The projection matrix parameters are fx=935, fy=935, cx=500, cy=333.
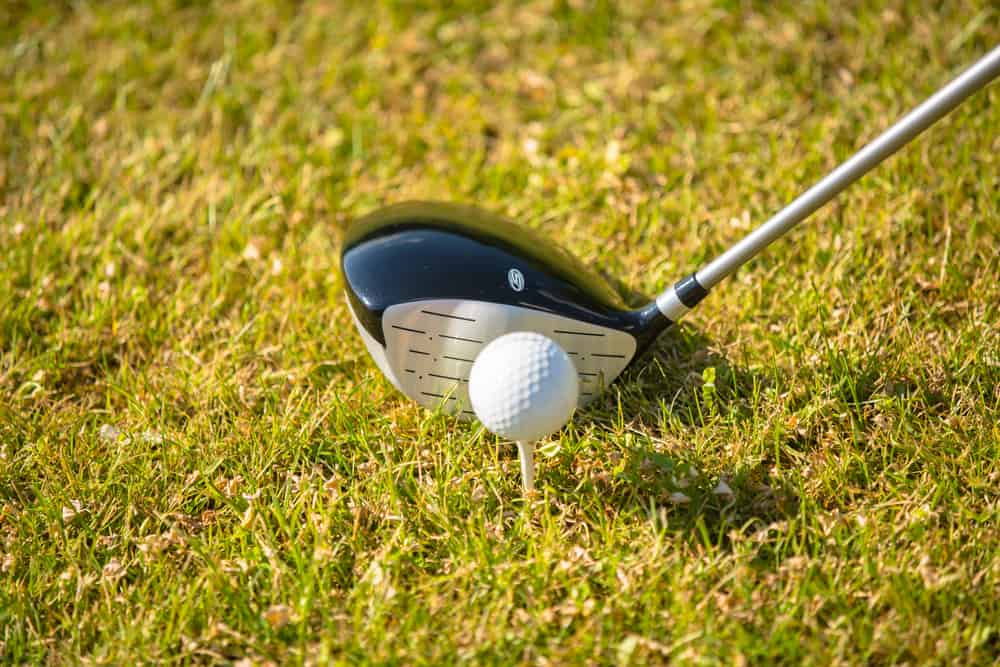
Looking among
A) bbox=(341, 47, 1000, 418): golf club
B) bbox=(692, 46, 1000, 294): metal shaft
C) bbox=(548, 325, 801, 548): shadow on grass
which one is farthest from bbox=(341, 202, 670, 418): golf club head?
bbox=(692, 46, 1000, 294): metal shaft

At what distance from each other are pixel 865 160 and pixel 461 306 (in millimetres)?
1296

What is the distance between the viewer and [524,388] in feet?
8.36

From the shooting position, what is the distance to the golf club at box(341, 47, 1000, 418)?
2941mm

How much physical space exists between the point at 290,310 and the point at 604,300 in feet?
4.32

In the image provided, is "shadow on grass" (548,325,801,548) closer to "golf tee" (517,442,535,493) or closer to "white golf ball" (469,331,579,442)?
"golf tee" (517,442,535,493)

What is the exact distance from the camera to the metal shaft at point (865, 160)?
2.64 meters

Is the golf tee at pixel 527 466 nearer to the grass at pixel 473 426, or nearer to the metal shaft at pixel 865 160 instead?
the grass at pixel 473 426

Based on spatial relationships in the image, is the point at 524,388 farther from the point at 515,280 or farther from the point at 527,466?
the point at 515,280

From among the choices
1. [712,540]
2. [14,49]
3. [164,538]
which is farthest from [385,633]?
[14,49]

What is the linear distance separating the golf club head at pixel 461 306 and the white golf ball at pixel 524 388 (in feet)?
1.07

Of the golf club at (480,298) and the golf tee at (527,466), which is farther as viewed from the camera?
the golf club at (480,298)

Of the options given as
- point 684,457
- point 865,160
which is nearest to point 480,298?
point 684,457

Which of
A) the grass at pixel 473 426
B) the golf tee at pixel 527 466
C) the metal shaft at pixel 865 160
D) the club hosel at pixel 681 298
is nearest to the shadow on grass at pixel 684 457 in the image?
the grass at pixel 473 426

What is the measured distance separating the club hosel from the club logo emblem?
0.47 meters
